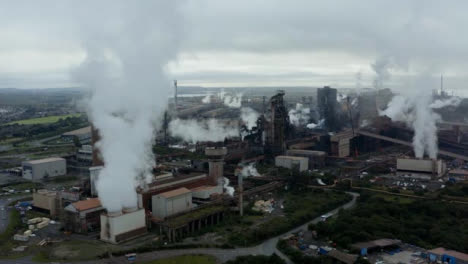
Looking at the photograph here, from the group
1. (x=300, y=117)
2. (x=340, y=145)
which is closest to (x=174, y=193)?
(x=340, y=145)

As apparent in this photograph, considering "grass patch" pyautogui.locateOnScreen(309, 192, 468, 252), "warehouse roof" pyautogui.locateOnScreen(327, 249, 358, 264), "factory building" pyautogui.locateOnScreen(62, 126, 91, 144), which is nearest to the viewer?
"warehouse roof" pyautogui.locateOnScreen(327, 249, 358, 264)

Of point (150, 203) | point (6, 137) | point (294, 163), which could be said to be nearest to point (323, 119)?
point (294, 163)

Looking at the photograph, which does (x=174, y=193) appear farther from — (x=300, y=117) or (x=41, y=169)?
(x=300, y=117)

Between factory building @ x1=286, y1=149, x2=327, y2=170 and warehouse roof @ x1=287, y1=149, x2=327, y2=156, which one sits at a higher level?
warehouse roof @ x1=287, y1=149, x2=327, y2=156

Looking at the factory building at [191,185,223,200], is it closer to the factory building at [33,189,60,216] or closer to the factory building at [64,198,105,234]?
the factory building at [64,198,105,234]

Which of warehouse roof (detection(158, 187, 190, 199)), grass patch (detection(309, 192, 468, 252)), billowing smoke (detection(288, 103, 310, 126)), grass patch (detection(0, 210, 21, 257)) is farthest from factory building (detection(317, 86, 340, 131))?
grass patch (detection(0, 210, 21, 257))

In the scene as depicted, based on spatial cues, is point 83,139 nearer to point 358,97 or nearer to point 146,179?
point 146,179

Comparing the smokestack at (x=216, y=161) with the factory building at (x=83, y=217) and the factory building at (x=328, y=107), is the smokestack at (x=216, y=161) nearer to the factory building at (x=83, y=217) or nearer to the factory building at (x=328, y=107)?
the factory building at (x=83, y=217)
